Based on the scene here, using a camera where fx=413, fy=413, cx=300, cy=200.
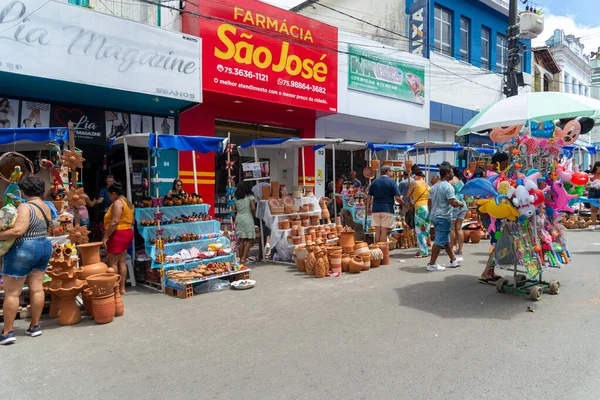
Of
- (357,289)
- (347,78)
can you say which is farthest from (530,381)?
(347,78)

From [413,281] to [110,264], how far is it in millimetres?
4832

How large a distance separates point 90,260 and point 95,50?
4570 millimetres

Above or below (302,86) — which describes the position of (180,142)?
below

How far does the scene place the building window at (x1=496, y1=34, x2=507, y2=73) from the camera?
20.1 m

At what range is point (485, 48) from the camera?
19500 mm

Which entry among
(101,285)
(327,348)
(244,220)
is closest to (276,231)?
(244,220)

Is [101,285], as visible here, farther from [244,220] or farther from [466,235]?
[466,235]

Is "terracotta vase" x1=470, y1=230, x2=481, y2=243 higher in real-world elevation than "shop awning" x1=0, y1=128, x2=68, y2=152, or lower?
lower

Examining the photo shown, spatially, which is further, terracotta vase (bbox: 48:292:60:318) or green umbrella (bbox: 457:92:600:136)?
terracotta vase (bbox: 48:292:60:318)

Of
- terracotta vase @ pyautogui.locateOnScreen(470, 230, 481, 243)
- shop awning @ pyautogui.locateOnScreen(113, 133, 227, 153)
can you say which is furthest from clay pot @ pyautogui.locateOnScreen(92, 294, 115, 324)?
terracotta vase @ pyautogui.locateOnScreen(470, 230, 481, 243)

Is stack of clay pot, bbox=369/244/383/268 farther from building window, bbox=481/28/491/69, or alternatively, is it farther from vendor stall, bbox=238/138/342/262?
building window, bbox=481/28/491/69

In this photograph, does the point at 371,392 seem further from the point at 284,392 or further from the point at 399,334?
the point at 399,334

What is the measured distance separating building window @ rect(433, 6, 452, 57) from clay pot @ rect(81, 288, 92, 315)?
15595mm

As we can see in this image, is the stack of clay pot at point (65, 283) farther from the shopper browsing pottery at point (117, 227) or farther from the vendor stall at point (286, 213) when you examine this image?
the vendor stall at point (286, 213)
